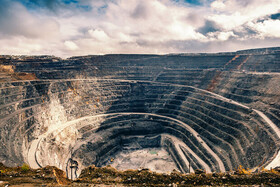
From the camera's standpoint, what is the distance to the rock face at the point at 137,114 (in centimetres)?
3294

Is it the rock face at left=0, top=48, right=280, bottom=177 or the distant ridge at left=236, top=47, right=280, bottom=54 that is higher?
the distant ridge at left=236, top=47, right=280, bottom=54

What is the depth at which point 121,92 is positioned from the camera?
67125 millimetres

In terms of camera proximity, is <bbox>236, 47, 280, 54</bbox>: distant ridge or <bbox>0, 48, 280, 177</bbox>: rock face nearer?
<bbox>0, 48, 280, 177</bbox>: rock face

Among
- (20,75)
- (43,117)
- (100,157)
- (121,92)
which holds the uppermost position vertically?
(20,75)

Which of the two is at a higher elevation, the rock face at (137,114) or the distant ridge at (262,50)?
the distant ridge at (262,50)

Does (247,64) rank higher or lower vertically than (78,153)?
higher

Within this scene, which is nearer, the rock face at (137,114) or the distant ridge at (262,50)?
the rock face at (137,114)

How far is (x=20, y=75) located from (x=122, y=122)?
3583 centimetres

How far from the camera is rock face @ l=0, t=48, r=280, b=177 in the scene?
32.9m

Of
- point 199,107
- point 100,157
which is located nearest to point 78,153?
point 100,157

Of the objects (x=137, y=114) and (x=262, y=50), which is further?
(x=262, y=50)

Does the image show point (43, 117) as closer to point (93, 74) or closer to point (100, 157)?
point (100, 157)

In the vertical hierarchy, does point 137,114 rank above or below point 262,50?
below

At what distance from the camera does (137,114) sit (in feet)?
193
